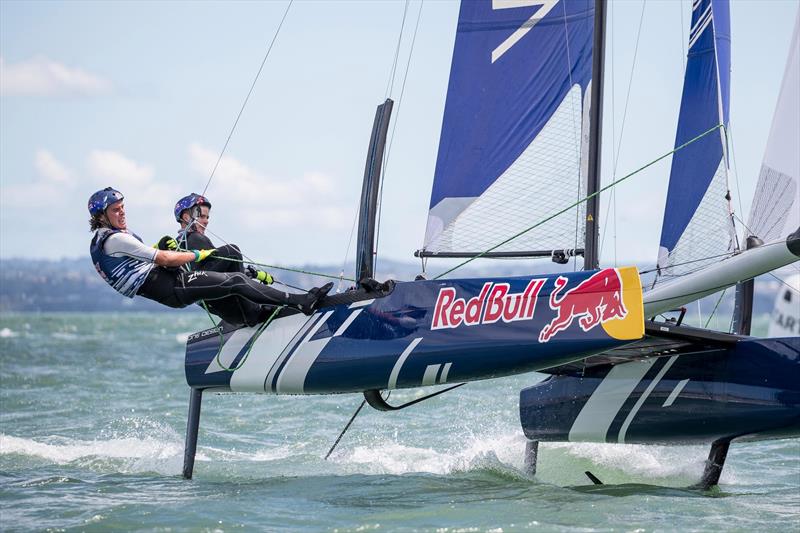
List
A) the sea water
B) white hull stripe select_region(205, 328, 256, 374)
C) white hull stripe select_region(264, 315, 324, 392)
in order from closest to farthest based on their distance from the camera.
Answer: the sea water
white hull stripe select_region(264, 315, 324, 392)
white hull stripe select_region(205, 328, 256, 374)

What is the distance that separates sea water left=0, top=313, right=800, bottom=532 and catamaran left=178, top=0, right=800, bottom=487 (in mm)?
446

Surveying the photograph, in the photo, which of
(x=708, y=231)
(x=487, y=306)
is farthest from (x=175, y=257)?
(x=708, y=231)

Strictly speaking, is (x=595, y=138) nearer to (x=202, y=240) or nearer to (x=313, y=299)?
(x=313, y=299)

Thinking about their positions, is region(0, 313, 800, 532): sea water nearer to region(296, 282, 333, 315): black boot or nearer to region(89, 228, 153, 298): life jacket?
region(296, 282, 333, 315): black boot

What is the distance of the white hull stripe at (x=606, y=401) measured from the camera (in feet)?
22.1

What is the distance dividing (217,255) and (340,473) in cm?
151

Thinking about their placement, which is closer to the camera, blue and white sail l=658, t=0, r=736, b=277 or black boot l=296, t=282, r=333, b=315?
black boot l=296, t=282, r=333, b=315

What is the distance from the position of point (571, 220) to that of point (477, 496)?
6.11 feet

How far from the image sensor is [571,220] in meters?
6.91

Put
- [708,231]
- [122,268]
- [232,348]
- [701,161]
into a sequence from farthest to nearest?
[701,161], [708,231], [232,348], [122,268]

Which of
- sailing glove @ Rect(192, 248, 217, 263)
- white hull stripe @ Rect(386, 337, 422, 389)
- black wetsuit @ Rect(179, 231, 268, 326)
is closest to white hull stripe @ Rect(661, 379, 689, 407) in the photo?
white hull stripe @ Rect(386, 337, 422, 389)

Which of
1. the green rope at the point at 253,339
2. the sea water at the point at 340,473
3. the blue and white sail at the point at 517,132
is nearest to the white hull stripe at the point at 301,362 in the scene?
the green rope at the point at 253,339

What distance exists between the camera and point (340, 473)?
681cm

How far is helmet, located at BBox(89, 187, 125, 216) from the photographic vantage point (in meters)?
6.07
